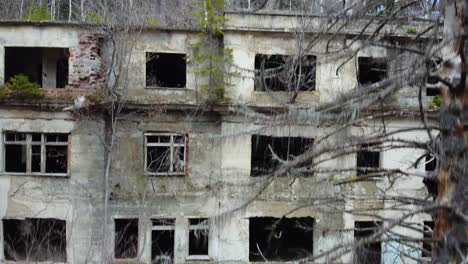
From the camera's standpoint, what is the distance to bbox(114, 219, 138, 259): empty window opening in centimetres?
1811

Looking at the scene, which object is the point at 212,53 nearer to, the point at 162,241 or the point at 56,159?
the point at 56,159

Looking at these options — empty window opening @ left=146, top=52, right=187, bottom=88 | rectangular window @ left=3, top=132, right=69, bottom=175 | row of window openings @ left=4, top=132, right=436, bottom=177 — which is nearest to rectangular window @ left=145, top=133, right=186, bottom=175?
row of window openings @ left=4, top=132, right=436, bottom=177

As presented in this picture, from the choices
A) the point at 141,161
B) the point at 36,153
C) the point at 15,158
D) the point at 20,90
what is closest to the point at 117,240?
the point at 141,161

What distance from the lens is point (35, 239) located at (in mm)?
18000

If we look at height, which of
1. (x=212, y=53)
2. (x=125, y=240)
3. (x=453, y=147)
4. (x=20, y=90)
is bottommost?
(x=125, y=240)

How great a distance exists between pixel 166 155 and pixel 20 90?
16.7 ft

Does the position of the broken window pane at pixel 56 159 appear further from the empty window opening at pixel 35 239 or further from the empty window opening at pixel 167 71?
the empty window opening at pixel 167 71

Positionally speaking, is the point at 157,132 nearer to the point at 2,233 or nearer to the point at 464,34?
the point at 2,233

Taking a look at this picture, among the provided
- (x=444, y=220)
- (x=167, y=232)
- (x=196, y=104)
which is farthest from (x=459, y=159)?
(x=167, y=232)

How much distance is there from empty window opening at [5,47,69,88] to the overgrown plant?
498 cm

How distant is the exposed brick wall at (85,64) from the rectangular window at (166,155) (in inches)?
104

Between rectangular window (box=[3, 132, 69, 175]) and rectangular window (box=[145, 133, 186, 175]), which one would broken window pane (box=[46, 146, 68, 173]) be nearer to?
rectangular window (box=[3, 132, 69, 175])

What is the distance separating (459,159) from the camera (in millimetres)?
4004

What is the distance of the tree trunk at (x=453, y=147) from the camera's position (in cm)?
389
